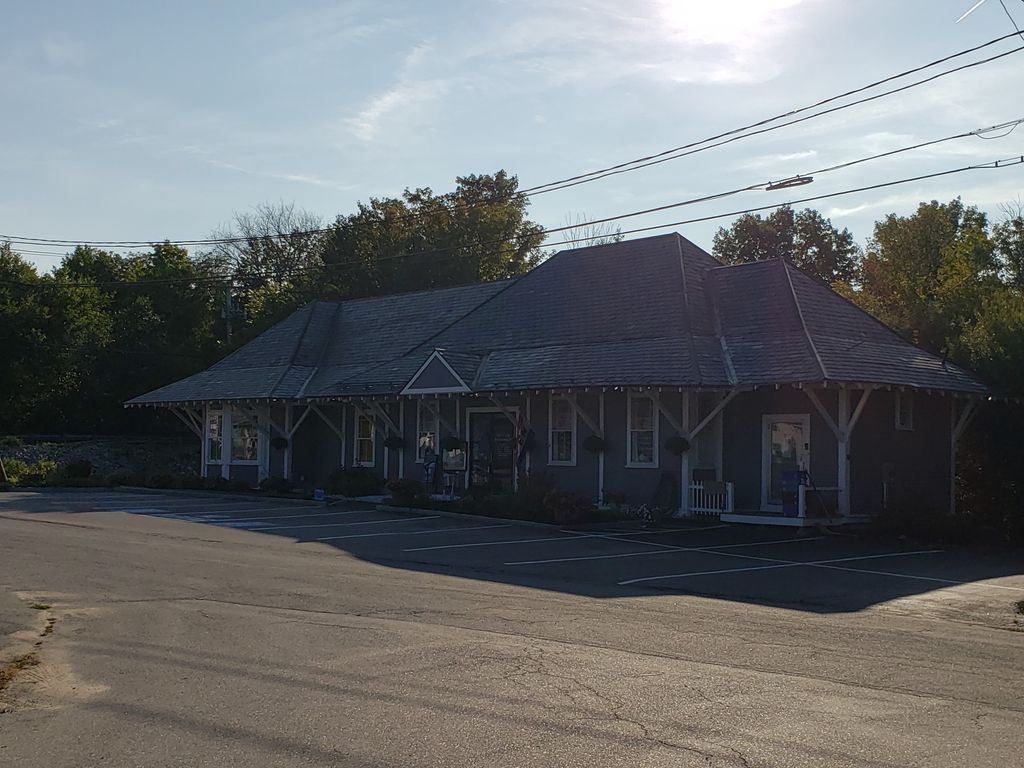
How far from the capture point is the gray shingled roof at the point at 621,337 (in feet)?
77.4

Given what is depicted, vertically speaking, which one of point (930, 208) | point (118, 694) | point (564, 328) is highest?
point (930, 208)

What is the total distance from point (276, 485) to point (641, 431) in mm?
12329

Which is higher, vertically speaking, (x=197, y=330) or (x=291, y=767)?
(x=197, y=330)

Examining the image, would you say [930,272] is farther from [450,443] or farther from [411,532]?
[411,532]

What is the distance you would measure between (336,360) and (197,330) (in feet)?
77.0

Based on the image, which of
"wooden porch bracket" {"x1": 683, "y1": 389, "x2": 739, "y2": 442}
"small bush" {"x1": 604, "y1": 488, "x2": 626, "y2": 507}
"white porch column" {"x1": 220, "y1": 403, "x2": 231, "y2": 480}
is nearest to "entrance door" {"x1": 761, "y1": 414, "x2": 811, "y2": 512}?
"wooden porch bracket" {"x1": 683, "y1": 389, "x2": 739, "y2": 442}

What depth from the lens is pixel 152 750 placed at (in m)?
6.50

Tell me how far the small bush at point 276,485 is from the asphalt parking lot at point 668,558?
16.5 feet

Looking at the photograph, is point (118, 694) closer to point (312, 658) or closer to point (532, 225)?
point (312, 658)

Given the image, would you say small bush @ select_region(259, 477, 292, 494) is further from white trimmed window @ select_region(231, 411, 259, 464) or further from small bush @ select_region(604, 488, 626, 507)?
small bush @ select_region(604, 488, 626, 507)

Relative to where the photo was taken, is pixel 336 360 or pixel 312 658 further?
pixel 336 360

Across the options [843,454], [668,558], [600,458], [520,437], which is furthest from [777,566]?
[520,437]

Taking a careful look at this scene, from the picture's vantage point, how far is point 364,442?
32750mm

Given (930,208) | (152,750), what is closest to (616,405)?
(152,750)
